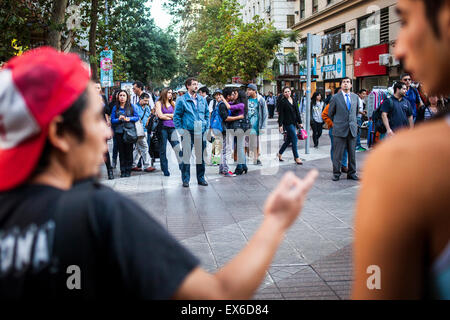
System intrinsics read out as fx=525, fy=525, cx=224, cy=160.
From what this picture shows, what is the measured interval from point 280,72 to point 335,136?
3011 cm

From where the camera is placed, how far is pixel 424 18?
117cm

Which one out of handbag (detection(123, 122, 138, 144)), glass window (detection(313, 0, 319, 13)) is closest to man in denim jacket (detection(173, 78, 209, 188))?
handbag (detection(123, 122, 138, 144))

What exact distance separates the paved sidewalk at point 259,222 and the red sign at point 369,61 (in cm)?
1466

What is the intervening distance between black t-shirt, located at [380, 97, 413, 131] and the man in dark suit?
0.83 metres

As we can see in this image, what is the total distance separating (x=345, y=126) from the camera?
10523 mm

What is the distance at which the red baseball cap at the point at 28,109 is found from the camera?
4.36 feet

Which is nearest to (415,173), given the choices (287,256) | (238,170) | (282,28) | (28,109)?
(28,109)

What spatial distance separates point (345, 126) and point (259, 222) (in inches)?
167

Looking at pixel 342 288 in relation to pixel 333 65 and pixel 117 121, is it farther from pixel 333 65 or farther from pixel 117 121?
pixel 333 65

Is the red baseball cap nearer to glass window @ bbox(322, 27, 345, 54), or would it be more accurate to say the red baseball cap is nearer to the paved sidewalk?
the paved sidewalk

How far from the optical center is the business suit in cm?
1054

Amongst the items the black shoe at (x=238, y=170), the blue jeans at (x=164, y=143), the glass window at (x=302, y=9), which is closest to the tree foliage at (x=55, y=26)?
the blue jeans at (x=164, y=143)

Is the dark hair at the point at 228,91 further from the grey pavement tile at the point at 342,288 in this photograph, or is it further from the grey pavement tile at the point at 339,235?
the grey pavement tile at the point at 342,288

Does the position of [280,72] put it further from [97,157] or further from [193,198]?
[97,157]
